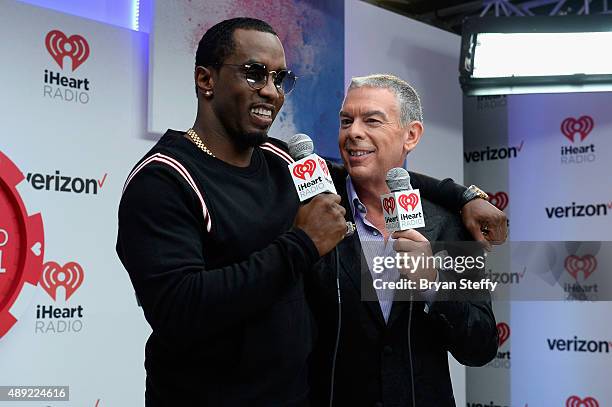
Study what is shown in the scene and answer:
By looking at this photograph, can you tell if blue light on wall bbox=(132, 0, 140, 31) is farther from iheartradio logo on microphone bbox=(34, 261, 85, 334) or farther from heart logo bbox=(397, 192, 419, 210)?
heart logo bbox=(397, 192, 419, 210)

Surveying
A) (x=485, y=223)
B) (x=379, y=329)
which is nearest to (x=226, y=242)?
(x=379, y=329)

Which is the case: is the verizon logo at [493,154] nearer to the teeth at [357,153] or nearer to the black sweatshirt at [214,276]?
the teeth at [357,153]

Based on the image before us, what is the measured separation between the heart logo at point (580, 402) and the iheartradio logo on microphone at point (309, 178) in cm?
405

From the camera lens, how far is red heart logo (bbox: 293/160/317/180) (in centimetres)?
147

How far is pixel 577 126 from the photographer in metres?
5.10

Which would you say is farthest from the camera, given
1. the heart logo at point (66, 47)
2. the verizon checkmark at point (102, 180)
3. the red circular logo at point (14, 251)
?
the verizon checkmark at point (102, 180)

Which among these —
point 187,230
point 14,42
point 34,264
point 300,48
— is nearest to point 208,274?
point 187,230

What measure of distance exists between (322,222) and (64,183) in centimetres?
206

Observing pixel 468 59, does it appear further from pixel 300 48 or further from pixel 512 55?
pixel 300 48

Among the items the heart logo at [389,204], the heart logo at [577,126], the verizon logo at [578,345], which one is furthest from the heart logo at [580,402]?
the heart logo at [389,204]

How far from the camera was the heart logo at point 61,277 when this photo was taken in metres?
3.04

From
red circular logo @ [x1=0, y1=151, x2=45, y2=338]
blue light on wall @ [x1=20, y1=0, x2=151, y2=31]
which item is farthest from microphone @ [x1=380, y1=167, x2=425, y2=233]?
blue light on wall @ [x1=20, y1=0, x2=151, y2=31]

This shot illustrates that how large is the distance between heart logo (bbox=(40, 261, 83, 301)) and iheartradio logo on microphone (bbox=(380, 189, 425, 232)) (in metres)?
1.89

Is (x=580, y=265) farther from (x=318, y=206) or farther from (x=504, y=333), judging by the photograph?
(x=318, y=206)
